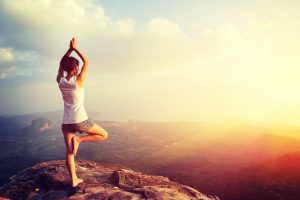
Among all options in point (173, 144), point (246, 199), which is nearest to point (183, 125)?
point (173, 144)

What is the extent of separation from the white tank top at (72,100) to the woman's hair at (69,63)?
0.81 ft

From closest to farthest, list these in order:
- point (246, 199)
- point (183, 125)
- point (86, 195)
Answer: point (86, 195) → point (246, 199) → point (183, 125)

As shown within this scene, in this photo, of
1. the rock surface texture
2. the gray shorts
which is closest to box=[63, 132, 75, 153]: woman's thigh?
the gray shorts

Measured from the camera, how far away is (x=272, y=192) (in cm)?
3369

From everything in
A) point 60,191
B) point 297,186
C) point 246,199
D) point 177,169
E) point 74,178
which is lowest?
point 177,169

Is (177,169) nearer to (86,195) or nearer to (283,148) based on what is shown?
(283,148)

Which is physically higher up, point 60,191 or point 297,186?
point 60,191

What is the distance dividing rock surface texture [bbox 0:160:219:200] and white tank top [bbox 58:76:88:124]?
108 inches

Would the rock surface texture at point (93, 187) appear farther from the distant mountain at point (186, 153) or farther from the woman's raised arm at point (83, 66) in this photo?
the distant mountain at point (186, 153)

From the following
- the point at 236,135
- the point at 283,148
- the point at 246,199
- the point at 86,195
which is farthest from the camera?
the point at 236,135

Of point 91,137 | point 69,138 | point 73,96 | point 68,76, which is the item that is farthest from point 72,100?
point 91,137

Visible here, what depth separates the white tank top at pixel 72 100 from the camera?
652 cm

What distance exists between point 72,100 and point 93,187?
3656mm

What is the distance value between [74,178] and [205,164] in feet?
275
